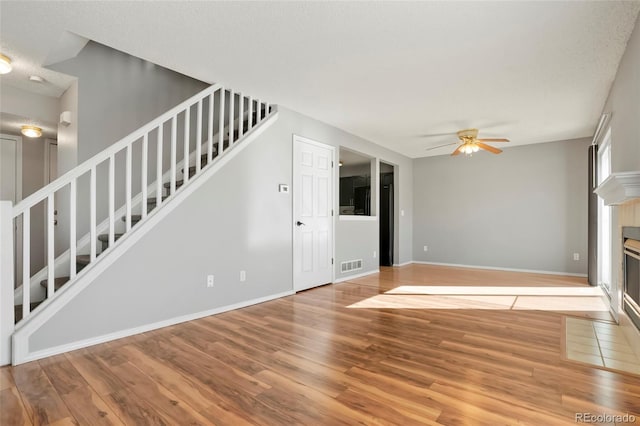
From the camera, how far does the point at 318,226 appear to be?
16.1ft

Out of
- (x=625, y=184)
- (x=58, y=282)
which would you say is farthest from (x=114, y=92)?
(x=625, y=184)

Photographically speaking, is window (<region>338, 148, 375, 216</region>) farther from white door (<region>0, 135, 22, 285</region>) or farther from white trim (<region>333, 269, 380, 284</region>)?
white door (<region>0, 135, 22, 285</region>)

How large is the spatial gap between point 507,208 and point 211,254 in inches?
228

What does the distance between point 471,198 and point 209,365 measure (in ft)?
20.7

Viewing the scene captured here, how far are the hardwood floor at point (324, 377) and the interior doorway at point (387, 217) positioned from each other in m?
3.84

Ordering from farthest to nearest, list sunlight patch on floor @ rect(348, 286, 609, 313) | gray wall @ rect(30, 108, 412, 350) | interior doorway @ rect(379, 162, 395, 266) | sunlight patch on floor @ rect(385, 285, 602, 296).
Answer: interior doorway @ rect(379, 162, 395, 266) → sunlight patch on floor @ rect(385, 285, 602, 296) → sunlight patch on floor @ rect(348, 286, 609, 313) → gray wall @ rect(30, 108, 412, 350)

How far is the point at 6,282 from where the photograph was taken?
229 centimetres

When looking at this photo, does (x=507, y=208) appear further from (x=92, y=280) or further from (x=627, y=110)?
(x=92, y=280)

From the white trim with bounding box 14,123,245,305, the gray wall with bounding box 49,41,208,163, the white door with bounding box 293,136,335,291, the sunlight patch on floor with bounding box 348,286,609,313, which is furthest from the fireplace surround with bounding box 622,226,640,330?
the gray wall with bounding box 49,41,208,163

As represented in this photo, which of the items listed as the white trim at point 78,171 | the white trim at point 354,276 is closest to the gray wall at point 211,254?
the white trim at point 78,171

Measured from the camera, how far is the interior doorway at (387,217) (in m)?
7.19

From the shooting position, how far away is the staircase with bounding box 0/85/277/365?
243 cm

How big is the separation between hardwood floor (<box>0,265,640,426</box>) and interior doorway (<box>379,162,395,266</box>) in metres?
3.84

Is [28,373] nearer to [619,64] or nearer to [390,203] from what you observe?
[619,64]
